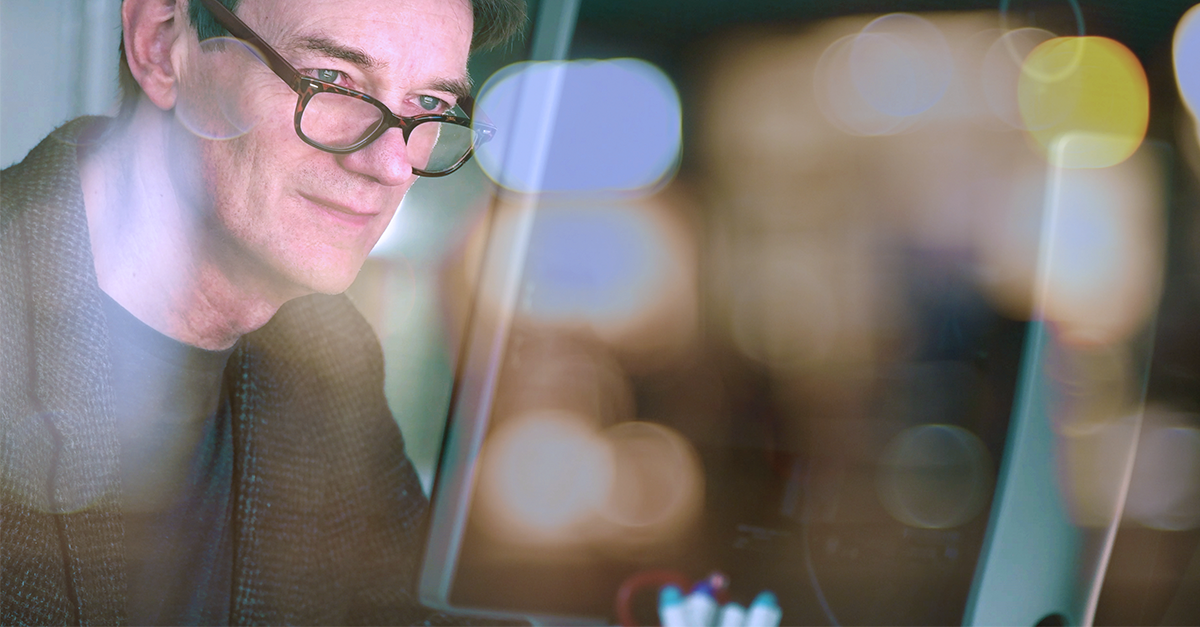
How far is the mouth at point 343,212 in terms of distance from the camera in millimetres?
670

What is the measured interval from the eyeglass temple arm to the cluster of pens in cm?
66

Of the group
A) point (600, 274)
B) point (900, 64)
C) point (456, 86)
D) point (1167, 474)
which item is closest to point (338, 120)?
point (456, 86)

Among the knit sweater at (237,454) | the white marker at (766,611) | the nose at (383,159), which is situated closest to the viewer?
the knit sweater at (237,454)

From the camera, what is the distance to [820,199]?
31.3 inches

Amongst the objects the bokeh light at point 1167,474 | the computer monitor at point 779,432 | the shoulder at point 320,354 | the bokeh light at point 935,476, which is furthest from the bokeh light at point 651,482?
the bokeh light at point 1167,474

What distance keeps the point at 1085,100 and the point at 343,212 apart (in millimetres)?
746

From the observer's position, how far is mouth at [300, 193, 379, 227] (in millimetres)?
670

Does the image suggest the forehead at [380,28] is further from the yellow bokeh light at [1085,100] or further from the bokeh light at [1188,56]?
the bokeh light at [1188,56]

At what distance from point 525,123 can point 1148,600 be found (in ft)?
2.68

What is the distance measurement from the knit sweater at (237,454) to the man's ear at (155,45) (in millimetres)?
70

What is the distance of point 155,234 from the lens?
66cm

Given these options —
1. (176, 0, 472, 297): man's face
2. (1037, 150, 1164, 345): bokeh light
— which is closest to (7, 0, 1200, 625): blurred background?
(1037, 150, 1164, 345): bokeh light

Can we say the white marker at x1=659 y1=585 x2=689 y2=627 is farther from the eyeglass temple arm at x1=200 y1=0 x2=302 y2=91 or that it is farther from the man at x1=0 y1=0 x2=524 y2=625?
the eyeglass temple arm at x1=200 y1=0 x2=302 y2=91

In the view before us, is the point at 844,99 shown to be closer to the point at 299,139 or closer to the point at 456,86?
the point at 456,86
